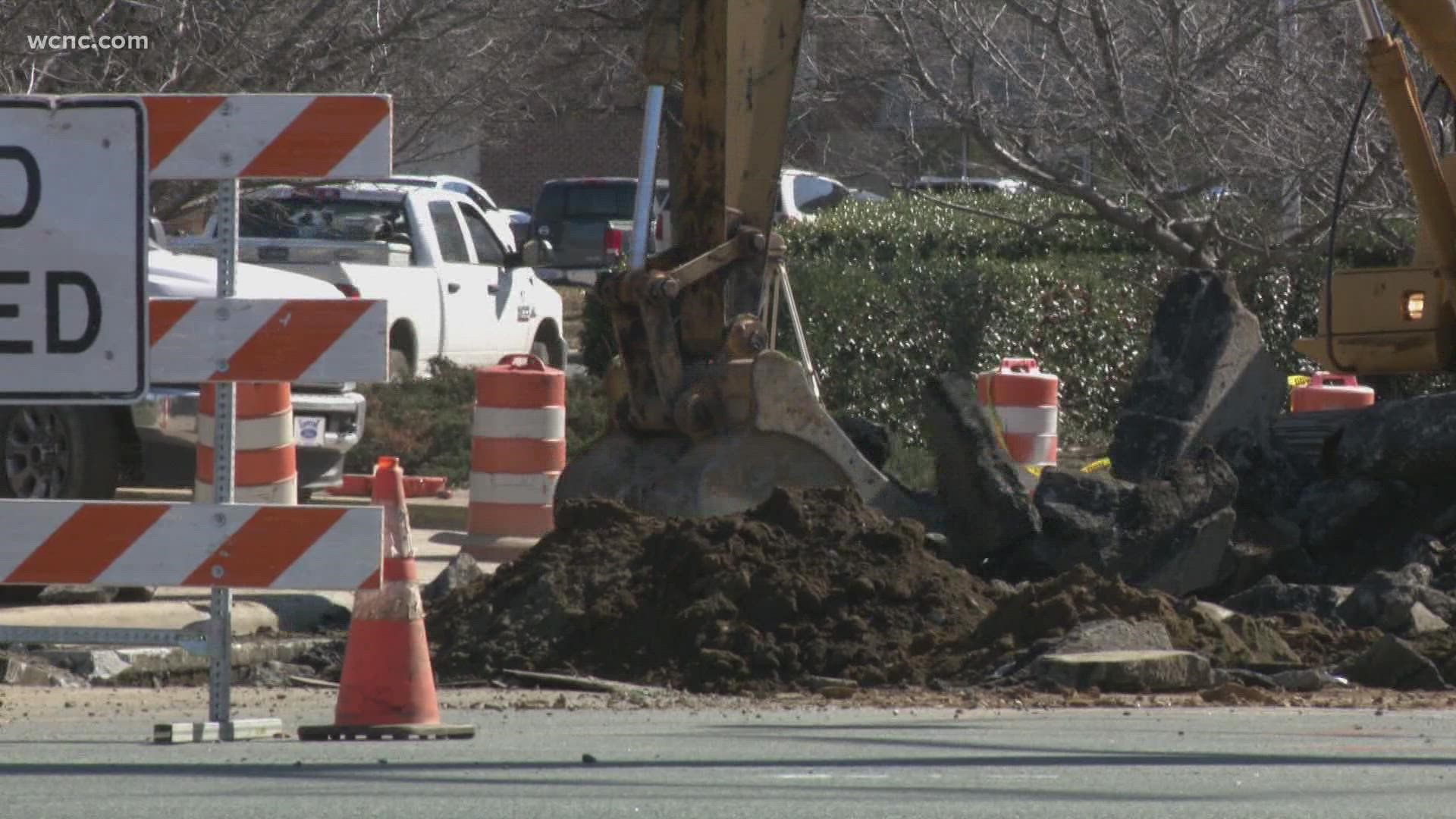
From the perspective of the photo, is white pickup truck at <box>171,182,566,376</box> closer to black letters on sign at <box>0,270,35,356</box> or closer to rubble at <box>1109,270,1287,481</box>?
rubble at <box>1109,270,1287,481</box>

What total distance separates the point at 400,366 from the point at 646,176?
27.9 ft

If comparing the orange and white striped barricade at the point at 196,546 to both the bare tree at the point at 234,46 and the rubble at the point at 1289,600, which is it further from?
the bare tree at the point at 234,46

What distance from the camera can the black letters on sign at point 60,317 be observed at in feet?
21.1

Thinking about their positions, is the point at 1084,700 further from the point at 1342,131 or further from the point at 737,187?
the point at 1342,131

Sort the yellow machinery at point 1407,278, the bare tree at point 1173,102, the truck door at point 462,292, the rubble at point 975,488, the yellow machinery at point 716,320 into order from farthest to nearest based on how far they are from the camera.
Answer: the truck door at point 462,292
the bare tree at point 1173,102
the yellow machinery at point 1407,278
the yellow machinery at point 716,320
the rubble at point 975,488

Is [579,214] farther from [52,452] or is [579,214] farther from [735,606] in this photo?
[735,606]

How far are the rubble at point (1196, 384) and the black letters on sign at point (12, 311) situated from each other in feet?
24.5

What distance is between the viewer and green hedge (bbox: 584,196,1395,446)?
67.4ft

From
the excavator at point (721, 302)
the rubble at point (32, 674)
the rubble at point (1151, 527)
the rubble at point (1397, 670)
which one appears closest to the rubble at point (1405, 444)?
the rubble at point (1151, 527)

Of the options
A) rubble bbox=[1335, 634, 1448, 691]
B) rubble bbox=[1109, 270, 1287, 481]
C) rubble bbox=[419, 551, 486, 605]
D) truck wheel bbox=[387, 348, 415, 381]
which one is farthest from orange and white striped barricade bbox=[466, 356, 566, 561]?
rubble bbox=[1335, 634, 1448, 691]

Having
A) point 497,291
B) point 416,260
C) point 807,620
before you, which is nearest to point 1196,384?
point 807,620

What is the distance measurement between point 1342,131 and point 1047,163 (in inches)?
93.9

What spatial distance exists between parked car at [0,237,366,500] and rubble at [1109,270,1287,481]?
15.2 ft

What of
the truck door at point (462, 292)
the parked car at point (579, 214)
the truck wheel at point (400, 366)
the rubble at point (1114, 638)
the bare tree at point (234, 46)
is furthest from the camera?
the parked car at point (579, 214)
